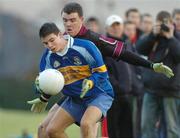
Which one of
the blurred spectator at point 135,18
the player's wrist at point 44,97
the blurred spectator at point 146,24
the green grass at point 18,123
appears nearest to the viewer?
the player's wrist at point 44,97

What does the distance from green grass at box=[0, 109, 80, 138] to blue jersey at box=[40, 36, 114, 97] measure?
5.58m

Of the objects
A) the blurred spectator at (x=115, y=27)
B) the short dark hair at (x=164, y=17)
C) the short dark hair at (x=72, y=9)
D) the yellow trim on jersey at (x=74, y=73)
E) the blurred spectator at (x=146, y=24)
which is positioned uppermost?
the short dark hair at (x=72, y=9)

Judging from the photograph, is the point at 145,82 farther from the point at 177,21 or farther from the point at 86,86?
the point at 86,86

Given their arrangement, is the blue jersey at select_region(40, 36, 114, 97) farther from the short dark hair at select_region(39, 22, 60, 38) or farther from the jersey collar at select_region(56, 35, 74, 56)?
the short dark hair at select_region(39, 22, 60, 38)

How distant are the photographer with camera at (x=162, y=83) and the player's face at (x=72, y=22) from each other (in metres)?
1.99

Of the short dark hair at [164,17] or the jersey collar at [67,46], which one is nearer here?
the jersey collar at [67,46]

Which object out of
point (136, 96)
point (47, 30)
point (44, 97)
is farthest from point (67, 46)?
point (136, 96)

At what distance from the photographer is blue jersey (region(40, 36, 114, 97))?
12.8 m

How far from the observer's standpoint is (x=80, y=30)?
1340 centimetres

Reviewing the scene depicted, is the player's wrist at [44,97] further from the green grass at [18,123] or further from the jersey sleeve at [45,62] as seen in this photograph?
the green grass at [18,123]

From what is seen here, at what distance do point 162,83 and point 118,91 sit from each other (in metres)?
0.85

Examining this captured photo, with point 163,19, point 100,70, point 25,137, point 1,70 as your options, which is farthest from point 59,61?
point 1,70

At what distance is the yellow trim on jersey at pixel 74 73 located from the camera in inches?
506

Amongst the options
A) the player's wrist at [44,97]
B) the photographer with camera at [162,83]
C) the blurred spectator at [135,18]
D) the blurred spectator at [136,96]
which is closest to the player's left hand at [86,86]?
the player's wrist at [44,97]
